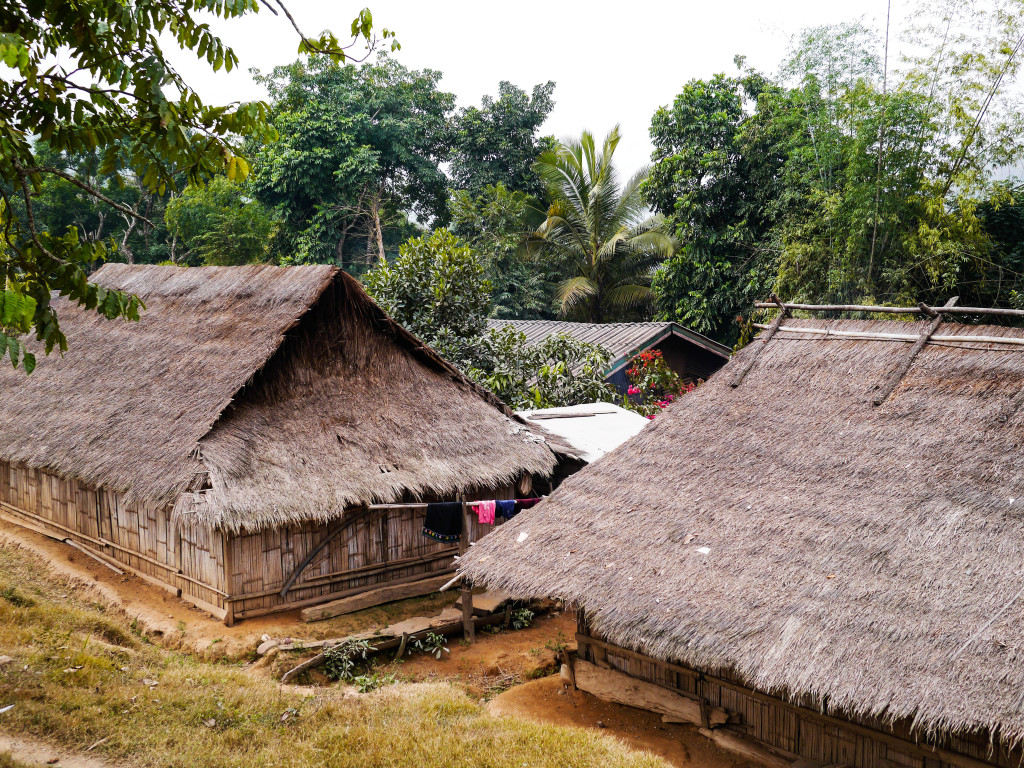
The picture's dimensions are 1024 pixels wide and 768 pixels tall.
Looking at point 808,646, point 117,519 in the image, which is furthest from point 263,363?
point 808,646

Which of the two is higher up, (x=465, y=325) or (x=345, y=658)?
(x=465, y=325)

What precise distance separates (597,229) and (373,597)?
1727 centimetres

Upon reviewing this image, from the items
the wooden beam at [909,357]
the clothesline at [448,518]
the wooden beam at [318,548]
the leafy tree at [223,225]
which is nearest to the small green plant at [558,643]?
the clothesline at [448,518]

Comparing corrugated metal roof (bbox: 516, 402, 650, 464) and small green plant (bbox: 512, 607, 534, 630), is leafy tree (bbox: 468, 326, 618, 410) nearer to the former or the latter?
corrugated metal roof (bbox: 516, 402, 650, 464)

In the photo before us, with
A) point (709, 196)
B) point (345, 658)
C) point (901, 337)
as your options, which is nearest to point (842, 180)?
point (709, 196)

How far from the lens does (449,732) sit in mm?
6008

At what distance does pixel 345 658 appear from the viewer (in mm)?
8680

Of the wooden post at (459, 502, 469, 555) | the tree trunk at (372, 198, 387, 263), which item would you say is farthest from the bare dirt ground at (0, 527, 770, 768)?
the tree trunk at (372, 198, 387, 263)

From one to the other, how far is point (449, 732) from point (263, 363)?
19.2 ft

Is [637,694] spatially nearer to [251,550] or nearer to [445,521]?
[445,521]

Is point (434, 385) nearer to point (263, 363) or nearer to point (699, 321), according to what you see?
point (263, 363)

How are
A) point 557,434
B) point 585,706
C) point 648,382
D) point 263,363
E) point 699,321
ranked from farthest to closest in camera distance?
point 699,321 → point 648,382 → point 557,434 → point 263,363 → point 585,706

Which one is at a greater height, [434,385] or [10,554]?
[434,385]

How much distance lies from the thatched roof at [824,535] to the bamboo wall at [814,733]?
0.28 m
